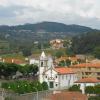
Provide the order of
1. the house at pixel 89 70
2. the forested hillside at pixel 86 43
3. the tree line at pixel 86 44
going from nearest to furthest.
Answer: the house at pixel 89 70, the tree line at pixel 86 44, the forested hillside at pixel 86 43

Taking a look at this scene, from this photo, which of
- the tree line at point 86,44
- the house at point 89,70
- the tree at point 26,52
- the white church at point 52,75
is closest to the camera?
the white church at point 52,75

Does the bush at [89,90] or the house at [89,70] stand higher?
the house at [89,70]

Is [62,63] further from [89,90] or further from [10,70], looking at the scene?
[89,90]

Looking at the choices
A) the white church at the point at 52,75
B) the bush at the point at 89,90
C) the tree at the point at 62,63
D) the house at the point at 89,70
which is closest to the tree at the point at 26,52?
the tree at the point at 62,63

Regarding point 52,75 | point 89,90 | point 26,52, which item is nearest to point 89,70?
point 52,75

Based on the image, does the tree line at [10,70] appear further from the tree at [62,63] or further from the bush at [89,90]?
the tree at [62,63]

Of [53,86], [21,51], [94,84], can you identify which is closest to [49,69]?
[53,86]

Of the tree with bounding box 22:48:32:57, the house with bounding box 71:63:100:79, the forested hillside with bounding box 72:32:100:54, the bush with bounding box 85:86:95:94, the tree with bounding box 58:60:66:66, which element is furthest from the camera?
the tree with bounding box 22:48:32:57

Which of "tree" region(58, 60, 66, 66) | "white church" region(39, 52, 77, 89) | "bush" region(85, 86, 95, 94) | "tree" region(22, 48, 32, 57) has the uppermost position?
"tree" region(22, 48, 32, 57)

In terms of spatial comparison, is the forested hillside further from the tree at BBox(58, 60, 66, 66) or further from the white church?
the white church

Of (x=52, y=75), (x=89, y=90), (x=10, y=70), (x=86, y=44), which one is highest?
(x=86, y=44)

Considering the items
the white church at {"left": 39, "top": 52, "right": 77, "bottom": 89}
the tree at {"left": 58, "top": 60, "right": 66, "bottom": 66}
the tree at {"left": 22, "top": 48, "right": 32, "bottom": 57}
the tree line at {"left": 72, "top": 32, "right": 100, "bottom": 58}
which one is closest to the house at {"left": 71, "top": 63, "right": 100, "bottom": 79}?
the white church at {"left": 39, "top": 52, "right": 77, "bottom": 89}

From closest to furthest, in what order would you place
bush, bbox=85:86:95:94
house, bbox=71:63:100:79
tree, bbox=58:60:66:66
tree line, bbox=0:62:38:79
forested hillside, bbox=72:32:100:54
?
1. bush, bbox=85:86:95:94
2. tree line, bbox=0:62:38:79
3. house, bbox=71:63:100:79
4. tree, bbox=58:60:66:66
5. forested hillside, bbox=72:32:100:54

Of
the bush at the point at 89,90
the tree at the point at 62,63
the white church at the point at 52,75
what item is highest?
the tree at the point at 62,63
